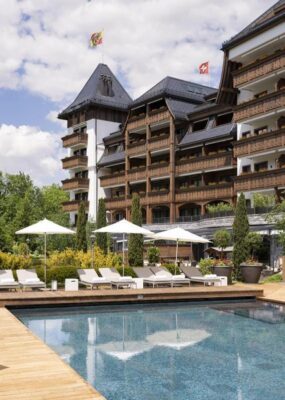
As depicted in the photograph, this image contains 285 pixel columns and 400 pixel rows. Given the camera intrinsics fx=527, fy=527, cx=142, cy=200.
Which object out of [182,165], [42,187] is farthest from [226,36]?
[42,187]

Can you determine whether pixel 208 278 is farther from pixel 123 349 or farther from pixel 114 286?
pixel 123 349

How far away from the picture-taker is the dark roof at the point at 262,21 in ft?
116

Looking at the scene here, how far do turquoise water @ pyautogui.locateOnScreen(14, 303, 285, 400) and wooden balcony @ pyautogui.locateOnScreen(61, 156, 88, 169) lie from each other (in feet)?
137

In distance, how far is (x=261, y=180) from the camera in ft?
A: 115

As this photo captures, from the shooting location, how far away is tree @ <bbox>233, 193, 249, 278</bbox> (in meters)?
26.1

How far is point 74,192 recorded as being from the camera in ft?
204

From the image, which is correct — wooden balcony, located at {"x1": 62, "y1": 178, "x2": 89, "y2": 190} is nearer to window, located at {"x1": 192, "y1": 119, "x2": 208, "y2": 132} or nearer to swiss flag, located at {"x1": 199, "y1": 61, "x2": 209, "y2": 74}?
window, located at {"x1": 192, "y1": 119, "x2": 208, "y2": 132}

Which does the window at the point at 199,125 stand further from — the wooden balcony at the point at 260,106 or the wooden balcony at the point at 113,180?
the wooden balcony at the point at 113,180

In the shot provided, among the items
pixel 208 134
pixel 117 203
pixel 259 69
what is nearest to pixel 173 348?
pixel 259 69

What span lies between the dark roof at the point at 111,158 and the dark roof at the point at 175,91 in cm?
590

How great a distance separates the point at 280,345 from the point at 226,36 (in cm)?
3250

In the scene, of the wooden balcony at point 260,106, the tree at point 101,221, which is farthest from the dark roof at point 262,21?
the tree at point 101,221

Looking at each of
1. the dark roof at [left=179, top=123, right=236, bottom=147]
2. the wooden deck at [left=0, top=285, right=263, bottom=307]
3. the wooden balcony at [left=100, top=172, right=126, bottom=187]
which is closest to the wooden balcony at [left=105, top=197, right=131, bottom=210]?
the wooden balcony at [left=100, top=172, right=126, bottom=187]

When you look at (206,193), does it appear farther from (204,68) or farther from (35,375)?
(35,375)
